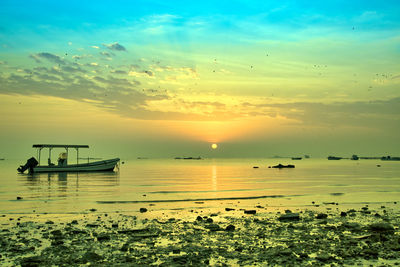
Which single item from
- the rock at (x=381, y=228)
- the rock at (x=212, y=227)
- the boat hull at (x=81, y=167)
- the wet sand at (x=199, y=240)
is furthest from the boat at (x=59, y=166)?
the rock at (x=381, y=228)

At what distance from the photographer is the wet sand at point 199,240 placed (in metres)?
13.1

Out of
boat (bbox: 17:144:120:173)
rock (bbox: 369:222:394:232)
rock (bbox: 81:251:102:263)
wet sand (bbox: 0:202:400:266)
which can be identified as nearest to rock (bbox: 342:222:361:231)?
wet sand (bbox: 0:202:400:266)

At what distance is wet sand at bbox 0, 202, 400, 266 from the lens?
1312cm

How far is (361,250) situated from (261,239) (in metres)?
4.36

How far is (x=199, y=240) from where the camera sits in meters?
16.5

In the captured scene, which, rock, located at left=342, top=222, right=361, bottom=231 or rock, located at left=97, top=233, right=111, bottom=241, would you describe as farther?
rock, located at left=342, top=222, right=361, bottom=231

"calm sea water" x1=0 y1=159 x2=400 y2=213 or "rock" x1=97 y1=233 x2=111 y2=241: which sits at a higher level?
"rock" x1=97 y1=233 x2=111 y2=241

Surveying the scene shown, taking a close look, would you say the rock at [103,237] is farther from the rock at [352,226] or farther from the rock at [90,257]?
the rock at [352,226]

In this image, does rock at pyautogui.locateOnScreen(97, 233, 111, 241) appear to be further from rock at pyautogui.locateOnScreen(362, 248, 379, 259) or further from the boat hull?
the boat hull

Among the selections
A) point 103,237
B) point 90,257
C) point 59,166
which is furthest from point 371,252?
point 59,166

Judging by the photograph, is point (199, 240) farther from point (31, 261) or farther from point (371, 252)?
point (371, 252)

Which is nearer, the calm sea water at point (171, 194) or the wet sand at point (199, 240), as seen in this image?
the wet sand at point (199, 240)

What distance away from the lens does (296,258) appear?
525 inches

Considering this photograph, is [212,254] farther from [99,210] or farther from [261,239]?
[99,210]
